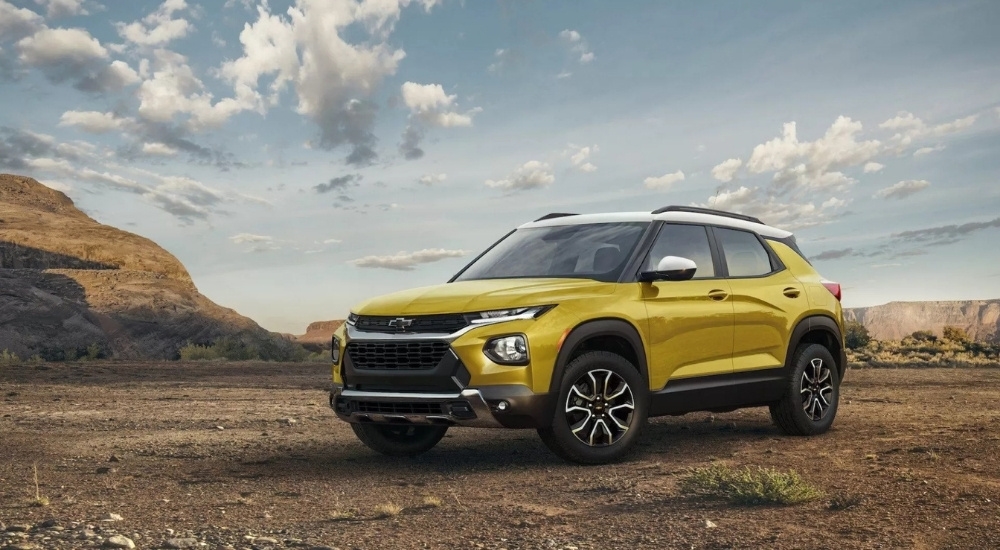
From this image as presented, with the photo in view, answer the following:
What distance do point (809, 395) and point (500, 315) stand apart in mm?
3992

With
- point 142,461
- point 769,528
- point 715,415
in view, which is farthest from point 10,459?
point 715,415

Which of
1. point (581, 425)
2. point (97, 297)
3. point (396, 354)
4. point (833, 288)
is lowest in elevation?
point (581, 425)

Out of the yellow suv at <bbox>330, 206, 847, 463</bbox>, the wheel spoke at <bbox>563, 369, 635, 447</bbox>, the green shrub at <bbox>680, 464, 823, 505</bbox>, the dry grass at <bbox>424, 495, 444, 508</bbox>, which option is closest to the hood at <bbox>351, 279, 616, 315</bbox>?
the yellow suv at <bbox>330, 206, 847, 463</bbox>

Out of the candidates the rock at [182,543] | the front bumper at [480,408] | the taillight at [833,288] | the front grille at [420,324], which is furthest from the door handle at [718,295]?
the rock at [182,543]

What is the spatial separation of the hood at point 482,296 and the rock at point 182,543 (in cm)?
252

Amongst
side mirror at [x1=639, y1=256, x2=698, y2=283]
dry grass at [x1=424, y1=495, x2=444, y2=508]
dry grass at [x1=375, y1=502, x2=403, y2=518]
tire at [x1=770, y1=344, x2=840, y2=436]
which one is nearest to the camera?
Answer: dry grass at [x1=375, y1=502, x2=403, y2=518]

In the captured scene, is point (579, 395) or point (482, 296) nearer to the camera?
point (482, 296)

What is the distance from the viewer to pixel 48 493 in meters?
6.52

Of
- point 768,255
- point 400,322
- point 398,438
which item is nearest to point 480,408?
point 400,322

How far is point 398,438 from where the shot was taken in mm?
8297

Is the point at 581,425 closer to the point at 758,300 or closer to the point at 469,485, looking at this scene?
the point at 469,485

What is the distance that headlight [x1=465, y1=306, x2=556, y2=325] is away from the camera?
6770 millimetres

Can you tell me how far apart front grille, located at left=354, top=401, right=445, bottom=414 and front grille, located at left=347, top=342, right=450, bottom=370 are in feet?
0.88

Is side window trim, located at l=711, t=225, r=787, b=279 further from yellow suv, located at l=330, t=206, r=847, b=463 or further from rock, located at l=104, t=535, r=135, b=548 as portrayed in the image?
rock, located at l=104, t=535, r=135, b=548
